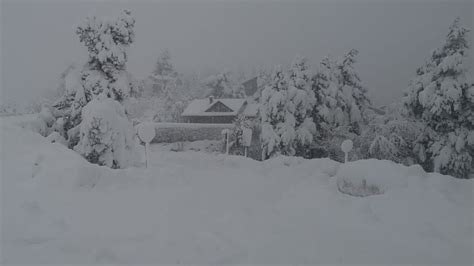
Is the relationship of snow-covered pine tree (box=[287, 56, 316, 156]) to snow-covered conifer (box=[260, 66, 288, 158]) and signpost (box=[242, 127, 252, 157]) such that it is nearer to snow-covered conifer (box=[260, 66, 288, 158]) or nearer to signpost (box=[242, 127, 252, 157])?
snow-covered conifer (box=[260, 66, 288, 158])

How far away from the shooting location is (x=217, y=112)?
132 ft

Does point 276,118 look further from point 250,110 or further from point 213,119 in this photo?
point 250,110

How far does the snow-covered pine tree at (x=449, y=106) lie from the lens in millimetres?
16672

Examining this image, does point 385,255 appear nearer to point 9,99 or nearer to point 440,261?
point 440,261

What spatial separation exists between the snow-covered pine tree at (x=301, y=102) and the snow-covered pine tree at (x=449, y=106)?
18.9 ft

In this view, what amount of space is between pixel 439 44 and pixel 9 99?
4824 centimetres

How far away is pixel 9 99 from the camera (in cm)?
4378

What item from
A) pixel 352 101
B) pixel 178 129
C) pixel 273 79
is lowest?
pixel 178 129

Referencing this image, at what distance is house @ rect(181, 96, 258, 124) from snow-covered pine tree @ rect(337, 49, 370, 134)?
1687 centimetres

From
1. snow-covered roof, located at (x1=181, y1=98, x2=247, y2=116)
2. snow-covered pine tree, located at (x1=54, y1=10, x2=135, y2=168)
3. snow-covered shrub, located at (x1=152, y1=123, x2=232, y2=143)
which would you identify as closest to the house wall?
snow-covered roof, located at (x1=181, y1=98, x2=247, y2=116)

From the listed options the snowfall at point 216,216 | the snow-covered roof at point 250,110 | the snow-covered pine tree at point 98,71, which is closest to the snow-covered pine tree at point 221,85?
the snow-covered roof at point 250,110

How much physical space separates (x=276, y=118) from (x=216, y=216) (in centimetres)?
1606

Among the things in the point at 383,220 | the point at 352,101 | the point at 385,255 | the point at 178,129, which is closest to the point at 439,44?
the point at 352,101

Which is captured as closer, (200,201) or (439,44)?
(200,201)
